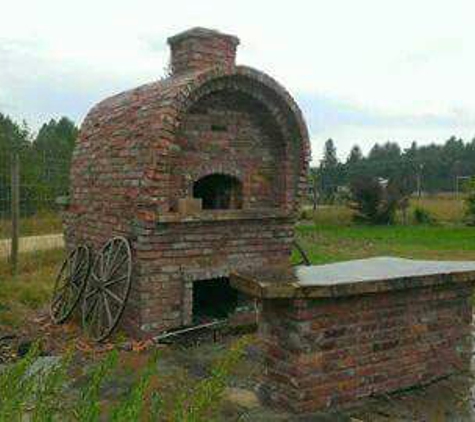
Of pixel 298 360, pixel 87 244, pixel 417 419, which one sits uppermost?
pixel 87 244

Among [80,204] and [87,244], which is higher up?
[80,204]

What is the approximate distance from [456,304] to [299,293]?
2053mm

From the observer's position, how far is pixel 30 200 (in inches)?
497

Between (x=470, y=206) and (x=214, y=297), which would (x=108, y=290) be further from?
(x=470, y=206)

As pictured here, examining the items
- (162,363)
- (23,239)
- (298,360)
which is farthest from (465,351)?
(23,239)

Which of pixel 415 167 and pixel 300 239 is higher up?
pixel 415 167

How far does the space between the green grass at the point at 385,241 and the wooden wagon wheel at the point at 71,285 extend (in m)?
7.25

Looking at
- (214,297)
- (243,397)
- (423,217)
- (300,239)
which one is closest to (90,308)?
(214,297)

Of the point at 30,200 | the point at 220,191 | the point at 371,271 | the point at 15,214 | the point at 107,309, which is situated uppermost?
the point at 220,191

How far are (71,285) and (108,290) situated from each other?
3.59 feet

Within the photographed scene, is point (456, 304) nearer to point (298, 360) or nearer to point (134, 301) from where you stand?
point (298, 360)

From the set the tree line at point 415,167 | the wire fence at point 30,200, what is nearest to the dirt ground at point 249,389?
the wire fence at point 30,200

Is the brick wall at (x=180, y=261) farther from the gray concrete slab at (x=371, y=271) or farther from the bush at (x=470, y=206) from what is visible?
the bush at (x=470, y=206)

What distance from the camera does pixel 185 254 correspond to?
280 inches
